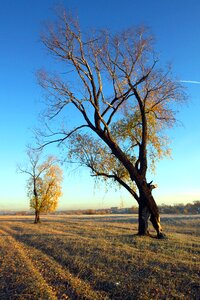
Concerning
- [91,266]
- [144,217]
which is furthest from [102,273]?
[144,217]

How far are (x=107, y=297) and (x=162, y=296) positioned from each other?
4.13 ft

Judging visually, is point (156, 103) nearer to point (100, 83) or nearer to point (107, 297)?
point (100, 83)

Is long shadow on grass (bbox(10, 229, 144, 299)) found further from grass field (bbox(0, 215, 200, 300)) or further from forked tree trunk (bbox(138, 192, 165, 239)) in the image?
forked tree trunk (bbox(138, 192, 165, 239))

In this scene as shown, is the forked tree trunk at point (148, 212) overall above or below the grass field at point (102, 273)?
above

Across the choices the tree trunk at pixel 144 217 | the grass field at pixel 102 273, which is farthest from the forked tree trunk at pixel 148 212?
the grass field at pixel 102 273

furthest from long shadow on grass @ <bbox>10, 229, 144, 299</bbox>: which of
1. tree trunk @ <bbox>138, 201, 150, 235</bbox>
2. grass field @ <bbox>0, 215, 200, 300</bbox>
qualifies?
tree trunk @ <bbox>138, 201, 150, 235</bbox>

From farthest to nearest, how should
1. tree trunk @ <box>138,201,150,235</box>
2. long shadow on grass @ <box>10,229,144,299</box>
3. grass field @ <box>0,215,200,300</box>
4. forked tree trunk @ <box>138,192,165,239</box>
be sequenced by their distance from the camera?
1. tree trunk @ <box>138,201,150,235</box>
2. forked tree trunk @ <box>138,192,165,239</box>
3. long shadow on grass @ <box>10,229,144,299</box>
4. grass field @ <box>0,215,200,300</box>

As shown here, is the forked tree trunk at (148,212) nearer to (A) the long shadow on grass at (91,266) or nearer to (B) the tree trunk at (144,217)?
(B) the tree trunk at (144,217)

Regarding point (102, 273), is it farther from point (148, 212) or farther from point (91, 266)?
point (148, 212)

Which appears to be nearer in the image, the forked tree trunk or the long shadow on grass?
the long shadow on grass

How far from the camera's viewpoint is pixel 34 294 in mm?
8242

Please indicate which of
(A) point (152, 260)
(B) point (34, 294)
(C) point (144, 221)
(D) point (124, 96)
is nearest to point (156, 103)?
(D) point (124, 96)

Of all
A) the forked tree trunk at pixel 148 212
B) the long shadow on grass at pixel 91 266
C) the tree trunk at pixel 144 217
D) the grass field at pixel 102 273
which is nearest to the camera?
the grass field at pixel 102 273

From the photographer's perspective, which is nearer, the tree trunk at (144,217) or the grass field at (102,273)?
the grass field at (102,273)
